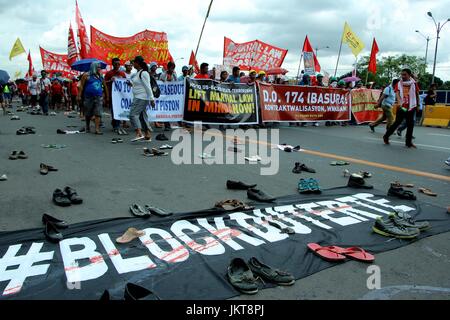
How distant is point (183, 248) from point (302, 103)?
39.8 feet

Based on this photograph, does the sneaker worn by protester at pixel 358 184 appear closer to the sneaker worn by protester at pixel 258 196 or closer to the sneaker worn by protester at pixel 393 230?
the sneaker worn by protester at pixel 258 196

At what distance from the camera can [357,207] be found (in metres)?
4.54

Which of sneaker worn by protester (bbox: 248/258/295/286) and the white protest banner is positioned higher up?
the white protest banner

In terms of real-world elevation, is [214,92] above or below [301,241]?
above

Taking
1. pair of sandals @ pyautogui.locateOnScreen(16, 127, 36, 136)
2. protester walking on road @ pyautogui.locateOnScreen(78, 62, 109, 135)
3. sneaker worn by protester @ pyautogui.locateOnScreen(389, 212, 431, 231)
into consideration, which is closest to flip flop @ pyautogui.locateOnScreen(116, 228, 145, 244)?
sneaker worn by protester @ pyautogui.locateOnScreen(389, 212, 431, 231)

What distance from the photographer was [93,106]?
34.0 ft

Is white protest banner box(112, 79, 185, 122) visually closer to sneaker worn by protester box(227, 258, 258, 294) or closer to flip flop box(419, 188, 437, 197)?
flip flop box(419, 188, 437, 197)

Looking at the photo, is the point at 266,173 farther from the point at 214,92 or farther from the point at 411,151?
the point at 214,92

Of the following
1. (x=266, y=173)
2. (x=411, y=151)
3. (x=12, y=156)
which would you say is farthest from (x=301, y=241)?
(x=411, y=151)

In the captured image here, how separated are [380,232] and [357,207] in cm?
87

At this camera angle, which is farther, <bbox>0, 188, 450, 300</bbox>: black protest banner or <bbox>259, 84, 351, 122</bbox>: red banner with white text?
<bbox>259, 84, 351, 122</bbox>: red banner with white text

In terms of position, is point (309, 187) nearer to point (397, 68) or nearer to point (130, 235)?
point (130, 235)

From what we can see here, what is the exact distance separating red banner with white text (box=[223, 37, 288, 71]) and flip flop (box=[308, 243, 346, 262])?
16897 mm

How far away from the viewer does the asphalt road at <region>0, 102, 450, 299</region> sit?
109 inches
